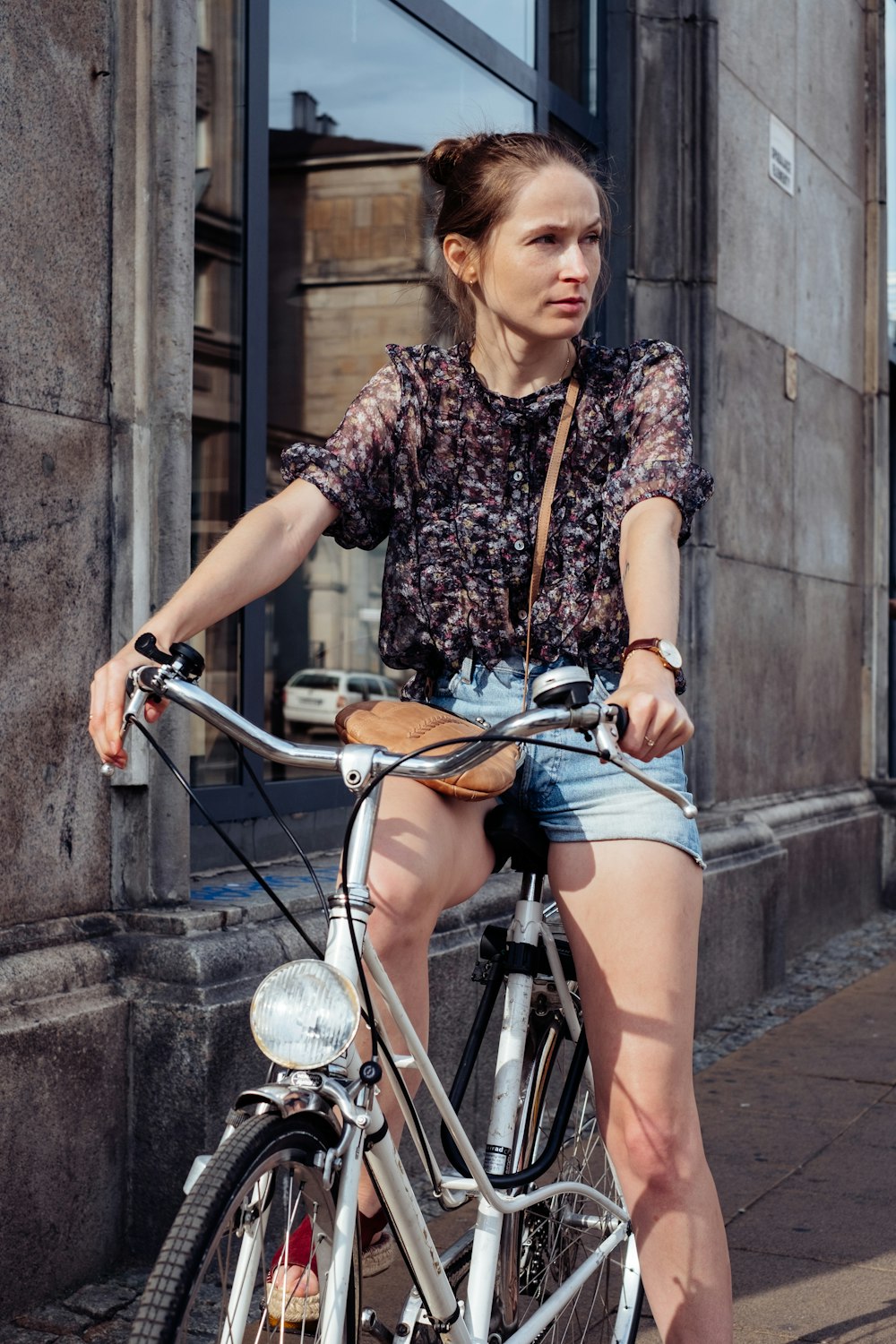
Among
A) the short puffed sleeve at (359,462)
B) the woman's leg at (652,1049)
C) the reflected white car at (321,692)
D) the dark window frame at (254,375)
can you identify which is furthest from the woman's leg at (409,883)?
the reflected white car at (321,692)

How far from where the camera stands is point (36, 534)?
333cm

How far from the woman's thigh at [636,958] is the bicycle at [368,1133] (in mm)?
82

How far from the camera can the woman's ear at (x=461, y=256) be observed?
2484 mm

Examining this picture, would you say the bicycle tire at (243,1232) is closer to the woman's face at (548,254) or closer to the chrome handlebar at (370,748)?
the chrome handlebar at (370,748)

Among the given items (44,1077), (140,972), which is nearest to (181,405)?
(140,972)

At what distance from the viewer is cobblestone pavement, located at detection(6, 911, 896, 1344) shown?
3074 mm

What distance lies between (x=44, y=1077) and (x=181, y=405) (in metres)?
1.49

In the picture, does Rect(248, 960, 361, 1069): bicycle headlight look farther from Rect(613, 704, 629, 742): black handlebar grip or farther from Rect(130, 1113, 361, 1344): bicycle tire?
Rect(613, 704, 629, 742): black handlebar grip

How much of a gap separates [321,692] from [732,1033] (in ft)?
6.37

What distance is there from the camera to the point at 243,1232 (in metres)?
1.64

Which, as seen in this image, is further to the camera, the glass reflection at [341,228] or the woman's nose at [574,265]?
the glass reflection at [341,228]

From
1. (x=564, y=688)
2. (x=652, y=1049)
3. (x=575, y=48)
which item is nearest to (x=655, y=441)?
(x=564, y=688)

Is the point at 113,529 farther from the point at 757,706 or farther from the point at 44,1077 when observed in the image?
the point at 757,706

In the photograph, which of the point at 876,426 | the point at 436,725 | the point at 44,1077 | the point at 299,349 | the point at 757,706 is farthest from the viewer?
the point at 876,426
